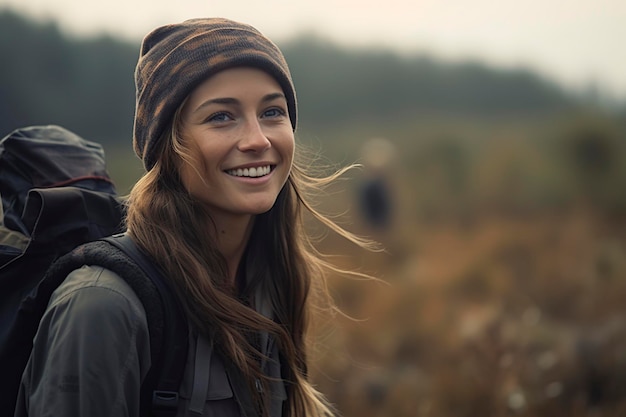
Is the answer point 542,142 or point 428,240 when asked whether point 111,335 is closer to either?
point 428,240

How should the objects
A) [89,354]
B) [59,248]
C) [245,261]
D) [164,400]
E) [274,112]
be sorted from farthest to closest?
[245,261] → [274,112] → [59,248] → [164,400] → [89,354]

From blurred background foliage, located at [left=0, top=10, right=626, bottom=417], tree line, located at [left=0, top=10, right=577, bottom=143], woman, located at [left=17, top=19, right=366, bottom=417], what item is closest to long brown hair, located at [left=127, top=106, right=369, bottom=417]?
woman, located at [left=17, top=19, right=366, bottom=417]

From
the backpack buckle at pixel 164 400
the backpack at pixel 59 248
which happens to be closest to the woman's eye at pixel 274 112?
the backpack at pixel 59 248

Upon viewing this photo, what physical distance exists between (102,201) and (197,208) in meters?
0.30

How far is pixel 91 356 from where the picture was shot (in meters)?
1.64

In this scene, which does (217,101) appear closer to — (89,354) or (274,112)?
(274,112)

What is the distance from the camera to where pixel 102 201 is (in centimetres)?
221

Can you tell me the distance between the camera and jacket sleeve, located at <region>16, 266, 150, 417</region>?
5.36ft

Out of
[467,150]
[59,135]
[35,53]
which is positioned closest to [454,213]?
[467,150]

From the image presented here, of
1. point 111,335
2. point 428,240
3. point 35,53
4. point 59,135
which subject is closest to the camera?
point 111,335

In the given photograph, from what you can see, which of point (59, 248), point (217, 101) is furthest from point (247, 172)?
point (59, 248)

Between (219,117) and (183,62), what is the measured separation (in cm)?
19

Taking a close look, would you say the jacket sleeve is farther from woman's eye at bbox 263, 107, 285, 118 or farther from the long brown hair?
woman's eye at bbox 263, 107, 285, 118

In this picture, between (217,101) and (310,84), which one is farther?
(310,84)
